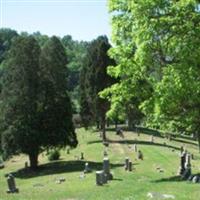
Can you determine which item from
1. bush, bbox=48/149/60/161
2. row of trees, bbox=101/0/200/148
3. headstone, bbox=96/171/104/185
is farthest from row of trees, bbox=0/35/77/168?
row of trees, bbox=101/0/200/148

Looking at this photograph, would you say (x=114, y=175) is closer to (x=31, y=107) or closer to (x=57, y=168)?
(x=57, y=168)

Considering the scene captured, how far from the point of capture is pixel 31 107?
54.1 m

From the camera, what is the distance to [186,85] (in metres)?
29.4

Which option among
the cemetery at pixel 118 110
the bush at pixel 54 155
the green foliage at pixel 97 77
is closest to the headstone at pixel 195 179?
the cemetery at pixel 118 110

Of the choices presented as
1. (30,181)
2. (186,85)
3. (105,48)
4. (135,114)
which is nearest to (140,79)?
(186,85)

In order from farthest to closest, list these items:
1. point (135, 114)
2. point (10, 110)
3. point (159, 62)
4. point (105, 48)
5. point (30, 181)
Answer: point (135, 114), point (105, 48), point (10, 110), point (30, 181), point (159, 62)

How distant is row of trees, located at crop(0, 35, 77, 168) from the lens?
5341 cm

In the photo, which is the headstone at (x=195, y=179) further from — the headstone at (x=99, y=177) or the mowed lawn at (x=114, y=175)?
the headstone at (x=99, y=177)

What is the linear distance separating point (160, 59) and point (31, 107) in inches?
967

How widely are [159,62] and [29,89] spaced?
24.7 metres

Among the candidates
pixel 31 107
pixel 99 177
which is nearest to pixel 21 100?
pixel 31 107

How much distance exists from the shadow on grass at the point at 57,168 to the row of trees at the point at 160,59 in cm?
1613

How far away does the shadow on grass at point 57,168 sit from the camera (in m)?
48.2

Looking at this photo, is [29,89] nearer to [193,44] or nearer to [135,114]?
[193,44]
